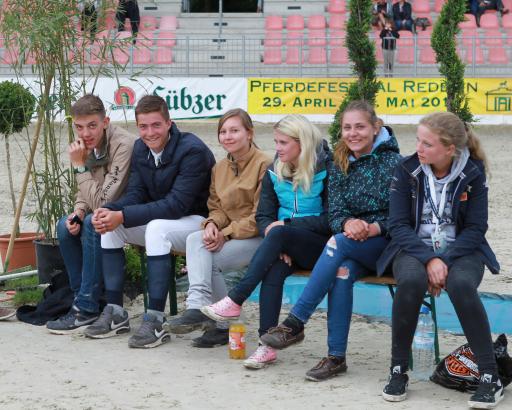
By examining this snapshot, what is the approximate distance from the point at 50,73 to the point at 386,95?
13.5 meters

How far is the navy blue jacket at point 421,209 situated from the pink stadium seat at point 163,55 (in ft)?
51.4

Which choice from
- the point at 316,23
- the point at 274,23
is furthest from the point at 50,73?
the point at 274,23

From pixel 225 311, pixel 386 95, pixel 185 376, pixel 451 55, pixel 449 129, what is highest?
pixel 451 55

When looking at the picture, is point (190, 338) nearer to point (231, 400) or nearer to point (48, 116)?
point (231, 400)

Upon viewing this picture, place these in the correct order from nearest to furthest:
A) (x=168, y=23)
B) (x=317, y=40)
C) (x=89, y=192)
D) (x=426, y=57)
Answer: (x=89, y=192)
(x=426, y=57)
(x=317, y=40)
(x=168, y=23)

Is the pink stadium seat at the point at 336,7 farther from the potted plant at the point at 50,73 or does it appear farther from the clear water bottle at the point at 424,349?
the clear water bottle at the point at 424,349

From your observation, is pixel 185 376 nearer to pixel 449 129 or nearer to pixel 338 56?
pixel 449 129

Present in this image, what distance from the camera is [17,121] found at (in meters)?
7.49

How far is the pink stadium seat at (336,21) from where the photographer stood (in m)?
24.1

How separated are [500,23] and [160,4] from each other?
8.79 m

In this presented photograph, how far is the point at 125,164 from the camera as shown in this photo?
19.2 ft

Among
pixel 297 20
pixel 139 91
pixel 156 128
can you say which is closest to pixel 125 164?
pixel 156 128

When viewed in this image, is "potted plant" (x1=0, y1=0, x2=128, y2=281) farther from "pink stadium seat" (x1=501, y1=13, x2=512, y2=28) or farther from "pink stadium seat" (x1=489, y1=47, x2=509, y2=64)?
"pink stadium seat" (x1=501, y1=13, x2=512, y2=28)

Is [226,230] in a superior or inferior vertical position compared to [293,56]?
inferior
